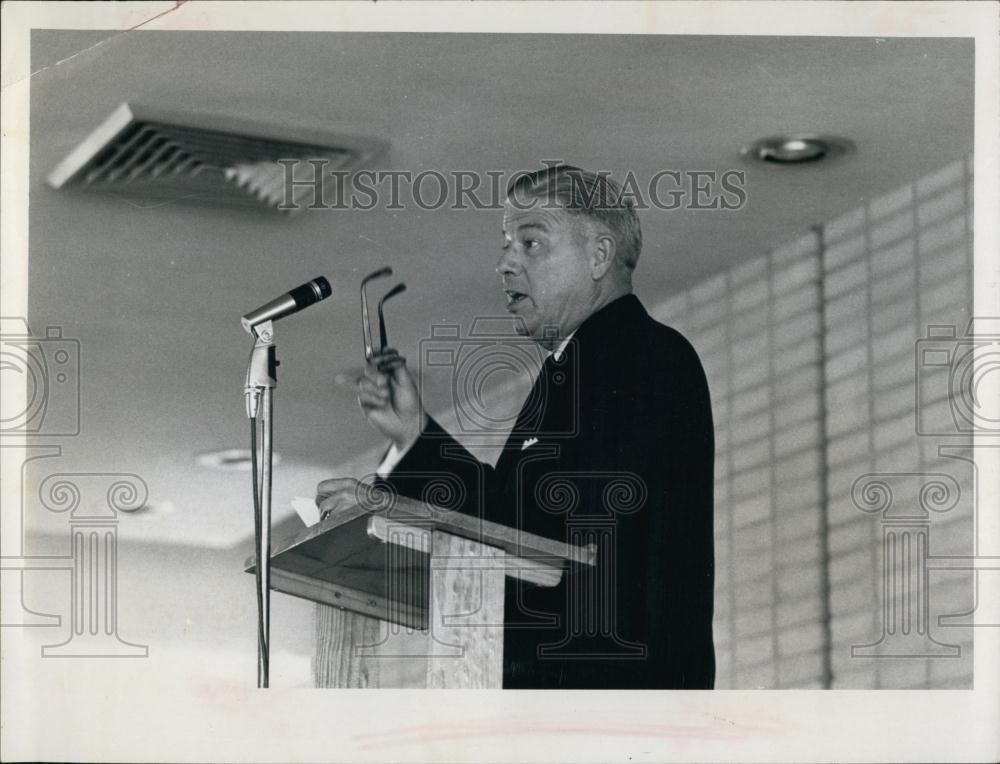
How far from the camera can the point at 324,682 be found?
406cm

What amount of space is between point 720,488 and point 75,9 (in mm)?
1974

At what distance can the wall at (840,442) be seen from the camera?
13.5 feet

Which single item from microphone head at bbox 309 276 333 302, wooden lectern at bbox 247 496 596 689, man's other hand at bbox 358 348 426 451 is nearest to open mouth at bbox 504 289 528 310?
man's other hand at bbox 358 348 426 451

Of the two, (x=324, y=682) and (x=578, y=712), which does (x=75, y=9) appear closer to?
(x=324, y=682)

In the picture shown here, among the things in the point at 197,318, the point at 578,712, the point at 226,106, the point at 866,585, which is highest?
the point at 226,106

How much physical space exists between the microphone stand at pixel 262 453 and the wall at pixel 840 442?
96cm

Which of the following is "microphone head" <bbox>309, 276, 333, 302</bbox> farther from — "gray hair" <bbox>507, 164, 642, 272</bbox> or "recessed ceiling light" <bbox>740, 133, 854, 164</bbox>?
"recessed ceiling light" <bbox>740, 133, 854, 164</bbox>

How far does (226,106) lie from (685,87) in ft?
3.70

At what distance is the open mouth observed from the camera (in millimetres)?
4199

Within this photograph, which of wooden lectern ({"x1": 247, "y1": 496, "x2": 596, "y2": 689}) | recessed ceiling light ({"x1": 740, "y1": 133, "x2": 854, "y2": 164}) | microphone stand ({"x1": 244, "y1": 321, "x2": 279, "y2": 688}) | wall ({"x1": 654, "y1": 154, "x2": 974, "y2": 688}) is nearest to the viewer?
wooden lectern ({"x1": 247, "y1": 496, "x2": 596, "y2": 689})

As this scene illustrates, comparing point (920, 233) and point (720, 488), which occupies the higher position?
point (920, 233)

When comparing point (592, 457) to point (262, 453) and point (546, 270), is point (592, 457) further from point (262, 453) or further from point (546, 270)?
point (262, 453)

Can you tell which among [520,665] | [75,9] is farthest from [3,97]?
[520,665]

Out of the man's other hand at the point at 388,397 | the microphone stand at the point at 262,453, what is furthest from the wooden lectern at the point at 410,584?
the man's other hand at the point at 388,397
